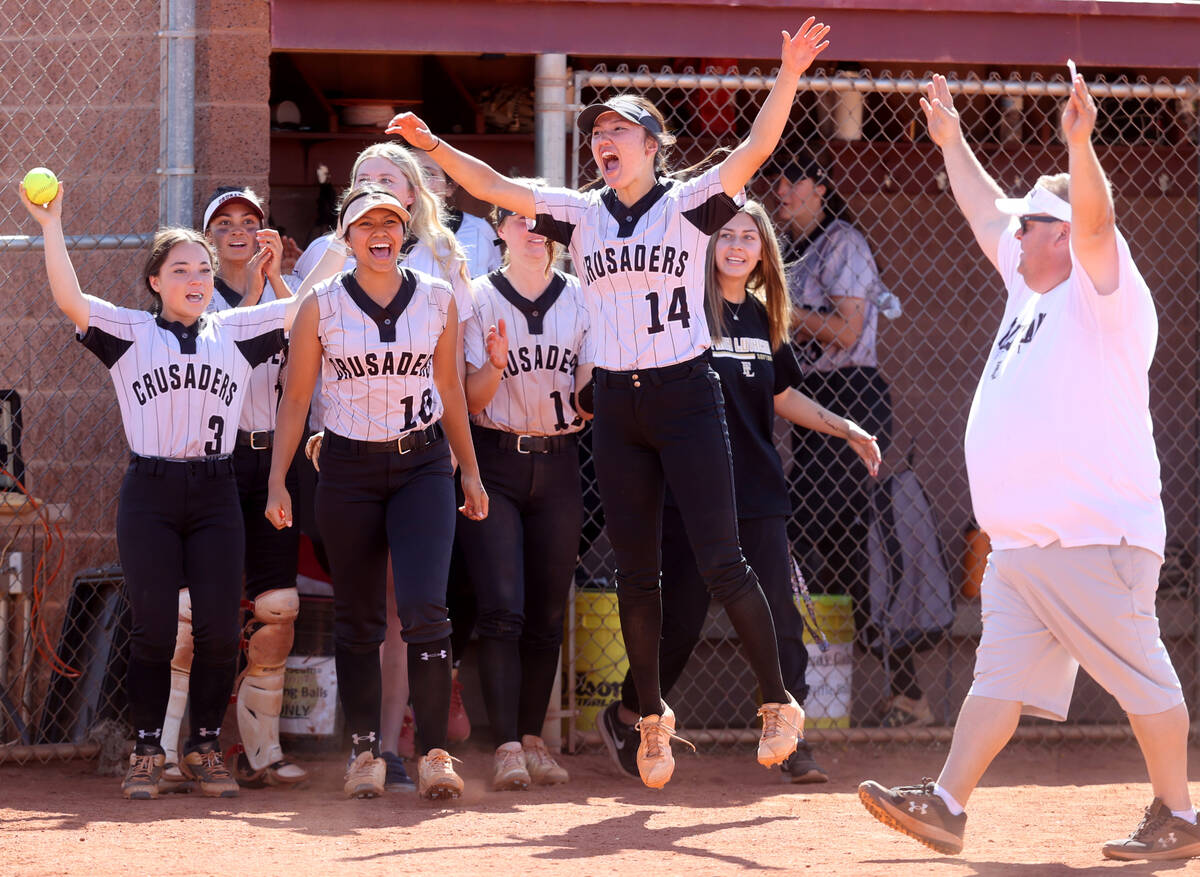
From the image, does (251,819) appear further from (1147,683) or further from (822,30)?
(822,30)

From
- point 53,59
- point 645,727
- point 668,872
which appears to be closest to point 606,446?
point 645,727

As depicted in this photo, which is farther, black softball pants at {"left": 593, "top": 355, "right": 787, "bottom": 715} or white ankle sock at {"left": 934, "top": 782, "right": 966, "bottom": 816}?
black softball pants at {"left": 593, "top": 355, "right": 787, "bottom": 715}

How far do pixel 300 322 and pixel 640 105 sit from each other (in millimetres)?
1358

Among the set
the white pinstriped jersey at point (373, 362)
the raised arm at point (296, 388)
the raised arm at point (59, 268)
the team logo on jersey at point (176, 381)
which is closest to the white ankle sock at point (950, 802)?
the white pinstriped jersey at point (373, 362)

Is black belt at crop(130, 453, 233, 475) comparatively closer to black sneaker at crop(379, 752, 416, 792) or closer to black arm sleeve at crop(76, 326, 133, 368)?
black arm sleeve at crop(76, 326, 133, 368)

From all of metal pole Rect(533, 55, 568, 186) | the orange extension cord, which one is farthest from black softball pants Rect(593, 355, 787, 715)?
the orange extension cord

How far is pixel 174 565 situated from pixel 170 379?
0.65 meters

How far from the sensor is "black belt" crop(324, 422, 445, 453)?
491 cm

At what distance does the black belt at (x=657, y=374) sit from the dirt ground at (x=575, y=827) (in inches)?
55.6

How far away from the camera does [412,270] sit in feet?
16.8

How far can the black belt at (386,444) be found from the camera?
4.91 meters

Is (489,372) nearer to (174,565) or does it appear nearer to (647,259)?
(647,259)

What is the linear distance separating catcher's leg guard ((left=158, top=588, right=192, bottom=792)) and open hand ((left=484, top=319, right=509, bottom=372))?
4.61ft

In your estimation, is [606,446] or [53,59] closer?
[606,446]
